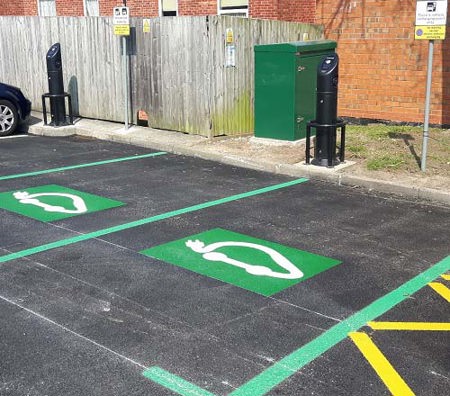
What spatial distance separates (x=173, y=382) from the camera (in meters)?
3.71

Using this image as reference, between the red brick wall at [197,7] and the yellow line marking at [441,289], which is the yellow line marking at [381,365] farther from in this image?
the red brick wall at [197,7]

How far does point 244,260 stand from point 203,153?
5.26 metres

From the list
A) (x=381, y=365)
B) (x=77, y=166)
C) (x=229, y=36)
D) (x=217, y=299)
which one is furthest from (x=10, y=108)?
(x=381, y=365)

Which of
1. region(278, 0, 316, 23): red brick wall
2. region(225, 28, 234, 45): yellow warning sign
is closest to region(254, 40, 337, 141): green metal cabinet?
region(225, 28, 234, 45): yellow warning sign

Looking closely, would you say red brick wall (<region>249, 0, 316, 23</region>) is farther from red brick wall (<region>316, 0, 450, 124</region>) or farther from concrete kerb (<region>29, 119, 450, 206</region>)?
concrete kerb (<region>29, 119, 450, 206</region>)

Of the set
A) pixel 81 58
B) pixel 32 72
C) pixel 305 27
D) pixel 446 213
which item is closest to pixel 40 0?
pixel 32 72

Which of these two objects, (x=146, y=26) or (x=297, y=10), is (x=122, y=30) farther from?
(x=297, y=10)

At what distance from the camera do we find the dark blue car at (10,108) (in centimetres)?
1253

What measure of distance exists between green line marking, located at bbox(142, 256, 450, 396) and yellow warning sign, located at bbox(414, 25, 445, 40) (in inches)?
160

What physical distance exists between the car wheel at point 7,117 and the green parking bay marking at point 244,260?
7.80 metres

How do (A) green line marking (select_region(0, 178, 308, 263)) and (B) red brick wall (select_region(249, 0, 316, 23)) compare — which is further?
(B) red brick wall (select_region(249, 0, 316, 23))

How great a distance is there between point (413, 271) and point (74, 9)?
17.1 meters

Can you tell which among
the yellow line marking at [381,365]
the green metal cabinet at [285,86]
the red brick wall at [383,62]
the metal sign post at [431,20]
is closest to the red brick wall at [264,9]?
the red brick wall at [383,62]

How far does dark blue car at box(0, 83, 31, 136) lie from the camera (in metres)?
12.5
